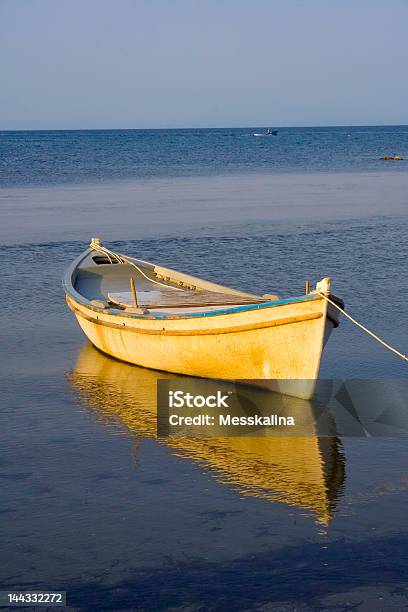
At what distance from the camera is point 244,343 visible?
14.5m

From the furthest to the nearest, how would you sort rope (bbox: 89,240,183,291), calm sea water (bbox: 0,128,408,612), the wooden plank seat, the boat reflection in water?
1. rope (bbox: 89,240,183,291)
2. the wooden plank seat
3. the boat reflection in water
4. calm sea water (bbox: 0,128,408,612)

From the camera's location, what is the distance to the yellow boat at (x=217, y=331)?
45.1 feet

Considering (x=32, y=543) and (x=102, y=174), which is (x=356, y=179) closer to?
(x=102, y=174)

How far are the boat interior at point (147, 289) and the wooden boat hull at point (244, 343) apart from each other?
691 mm

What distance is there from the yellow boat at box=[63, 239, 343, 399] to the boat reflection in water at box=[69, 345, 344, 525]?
38 cm

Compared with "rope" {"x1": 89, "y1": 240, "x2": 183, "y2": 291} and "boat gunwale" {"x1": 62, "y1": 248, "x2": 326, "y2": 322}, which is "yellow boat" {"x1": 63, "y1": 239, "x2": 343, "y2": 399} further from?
"rope" {"x1": 89, "y1": 240, "x2": 183, "y2": 291}

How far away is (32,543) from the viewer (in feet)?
32.0

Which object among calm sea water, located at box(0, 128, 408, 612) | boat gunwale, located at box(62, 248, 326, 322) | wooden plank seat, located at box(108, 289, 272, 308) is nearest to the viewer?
calm sea water, located at box(0, 128, 408, 612)

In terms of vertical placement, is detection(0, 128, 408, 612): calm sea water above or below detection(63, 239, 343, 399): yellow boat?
below

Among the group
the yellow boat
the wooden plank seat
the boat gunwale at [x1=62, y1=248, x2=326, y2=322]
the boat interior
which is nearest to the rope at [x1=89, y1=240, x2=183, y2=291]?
the boat interior

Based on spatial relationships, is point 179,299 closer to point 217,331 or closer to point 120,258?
point 217,331

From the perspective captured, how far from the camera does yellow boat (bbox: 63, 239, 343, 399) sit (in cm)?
1376

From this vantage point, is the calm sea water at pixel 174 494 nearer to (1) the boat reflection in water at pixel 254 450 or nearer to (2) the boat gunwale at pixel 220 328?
(1) the boat reflection in water at pixel 254 450

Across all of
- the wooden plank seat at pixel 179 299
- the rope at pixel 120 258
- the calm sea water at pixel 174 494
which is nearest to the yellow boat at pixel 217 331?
the wooden plank seat at pixel 179 299
